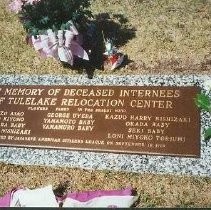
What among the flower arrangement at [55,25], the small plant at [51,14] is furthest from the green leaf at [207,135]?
the small plant at [51,14]

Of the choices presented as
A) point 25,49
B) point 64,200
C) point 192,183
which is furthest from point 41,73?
point 192,183

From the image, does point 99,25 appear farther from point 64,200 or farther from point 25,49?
point 64,200

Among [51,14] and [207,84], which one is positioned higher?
[51,14]

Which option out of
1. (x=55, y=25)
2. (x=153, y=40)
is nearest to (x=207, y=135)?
(x=153, y=40)

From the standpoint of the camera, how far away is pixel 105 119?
172 inches

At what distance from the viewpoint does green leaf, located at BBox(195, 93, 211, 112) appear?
4215mm

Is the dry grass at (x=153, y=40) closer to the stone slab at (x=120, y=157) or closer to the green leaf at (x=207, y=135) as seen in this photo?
the stone slab at (x=120, y=157)

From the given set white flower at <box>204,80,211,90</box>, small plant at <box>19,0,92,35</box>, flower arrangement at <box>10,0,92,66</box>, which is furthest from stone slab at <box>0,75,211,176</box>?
small plant at <box>19,0,92,35</box>

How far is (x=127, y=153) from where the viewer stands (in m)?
4.10

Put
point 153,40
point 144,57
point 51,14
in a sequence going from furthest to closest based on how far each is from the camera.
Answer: point 153,40 → point 144,57 → point 51,14

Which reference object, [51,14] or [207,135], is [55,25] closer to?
[51,14]

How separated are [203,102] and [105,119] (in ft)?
3.55

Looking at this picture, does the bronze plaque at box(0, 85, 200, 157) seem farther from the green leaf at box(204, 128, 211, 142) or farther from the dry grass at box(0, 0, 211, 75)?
the dry grass at box(0, 0, 211, 75)

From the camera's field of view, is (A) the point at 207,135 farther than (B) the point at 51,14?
No
